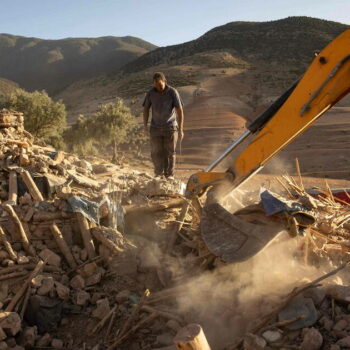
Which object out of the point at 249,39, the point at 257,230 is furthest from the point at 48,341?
the point at 249,39

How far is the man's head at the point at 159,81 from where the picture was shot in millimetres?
6441

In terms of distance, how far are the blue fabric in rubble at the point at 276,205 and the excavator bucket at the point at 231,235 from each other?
0.57 feet

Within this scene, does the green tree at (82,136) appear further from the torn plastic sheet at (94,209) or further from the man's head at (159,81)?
the torn plastic sheet at (94,209)

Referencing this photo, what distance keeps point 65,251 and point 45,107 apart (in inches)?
514

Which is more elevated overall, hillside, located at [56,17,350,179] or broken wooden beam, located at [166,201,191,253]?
hillside, located at [56,17,350,179]

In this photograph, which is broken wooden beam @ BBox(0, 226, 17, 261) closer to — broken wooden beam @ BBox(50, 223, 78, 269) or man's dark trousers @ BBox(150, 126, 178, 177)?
broken wooden beam @ BBox(50, 223, 78, 269)

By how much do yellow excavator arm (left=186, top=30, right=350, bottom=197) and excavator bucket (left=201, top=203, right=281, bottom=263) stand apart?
15.8 inches

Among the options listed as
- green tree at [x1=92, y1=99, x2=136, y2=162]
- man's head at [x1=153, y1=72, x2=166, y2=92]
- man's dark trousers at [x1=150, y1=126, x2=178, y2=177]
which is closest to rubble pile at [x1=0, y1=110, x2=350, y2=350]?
man's dark trousers at [x1=150, y1=126, x2=178, y2=177]

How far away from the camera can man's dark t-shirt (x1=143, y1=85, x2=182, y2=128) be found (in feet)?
21.9

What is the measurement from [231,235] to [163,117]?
320 centimetres

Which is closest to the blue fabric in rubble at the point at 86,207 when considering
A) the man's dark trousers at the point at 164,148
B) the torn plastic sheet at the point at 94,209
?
the torn plastic sheet at the point at 94,209

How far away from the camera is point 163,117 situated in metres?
6.77

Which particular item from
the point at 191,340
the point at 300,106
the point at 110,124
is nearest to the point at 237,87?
the point at 110,124

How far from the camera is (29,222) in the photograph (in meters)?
4.77
